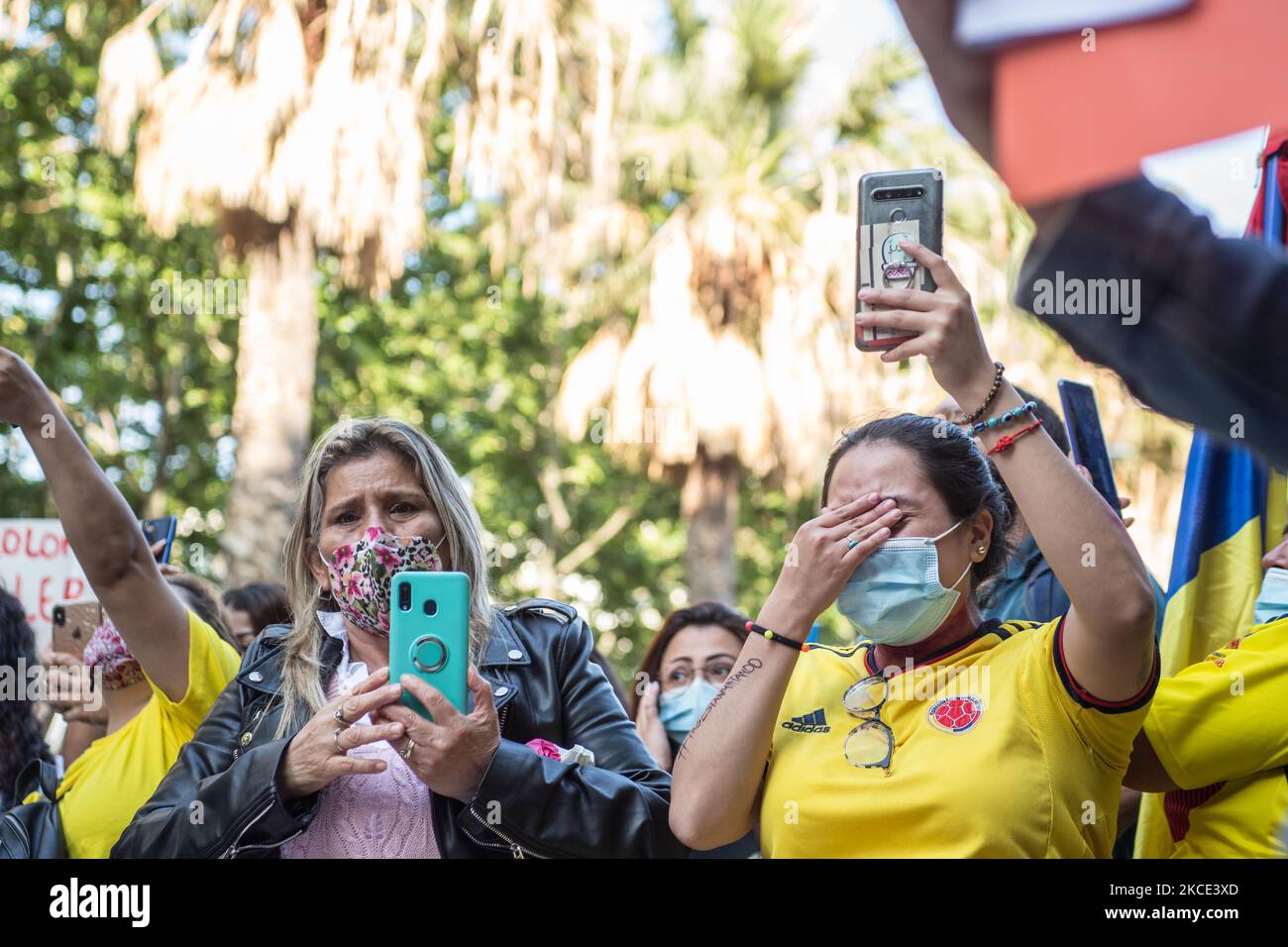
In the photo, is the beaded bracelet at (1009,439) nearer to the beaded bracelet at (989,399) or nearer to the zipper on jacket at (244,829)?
the beaded bracelet at (989,399)

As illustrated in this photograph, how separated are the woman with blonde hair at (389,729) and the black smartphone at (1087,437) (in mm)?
1254

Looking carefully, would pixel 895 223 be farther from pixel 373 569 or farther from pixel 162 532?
pixel 162 532

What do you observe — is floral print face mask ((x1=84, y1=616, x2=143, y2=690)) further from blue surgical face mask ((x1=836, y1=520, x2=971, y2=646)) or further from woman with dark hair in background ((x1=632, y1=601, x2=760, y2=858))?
blue surgical face mask ((x1=836, y1=520, x2=971, y2=646))

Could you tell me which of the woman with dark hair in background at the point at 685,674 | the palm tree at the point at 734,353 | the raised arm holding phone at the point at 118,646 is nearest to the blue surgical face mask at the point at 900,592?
the raised arm holding phone at the point at 118,646

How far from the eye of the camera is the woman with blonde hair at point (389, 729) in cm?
240

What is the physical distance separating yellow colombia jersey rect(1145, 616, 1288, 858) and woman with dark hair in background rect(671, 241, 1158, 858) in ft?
0.63

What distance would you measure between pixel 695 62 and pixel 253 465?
23.9ft

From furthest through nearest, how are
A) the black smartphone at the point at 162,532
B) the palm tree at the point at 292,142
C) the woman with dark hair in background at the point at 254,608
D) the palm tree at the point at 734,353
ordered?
the palm tree at the point at 734,353 < the palm tree at the point at 292,142 < the woman with dark hair in background at the point at 254,608 < the black smartphone at the point at 162,532

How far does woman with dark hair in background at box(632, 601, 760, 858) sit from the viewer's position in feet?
14.3

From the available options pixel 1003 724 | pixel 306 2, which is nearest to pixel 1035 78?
pixel 1003 724

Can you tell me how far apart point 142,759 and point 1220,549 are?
258 centimetres

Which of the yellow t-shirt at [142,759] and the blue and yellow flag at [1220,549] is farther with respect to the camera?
the yellow t-shirt at [142,759]

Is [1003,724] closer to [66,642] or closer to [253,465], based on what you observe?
[66,642]

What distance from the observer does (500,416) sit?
57.1 feet
